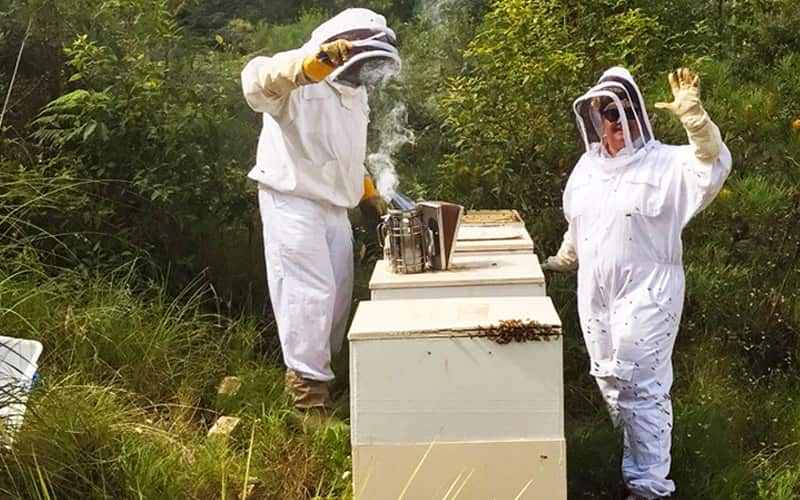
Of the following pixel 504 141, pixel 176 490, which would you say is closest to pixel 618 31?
pixel 504 141

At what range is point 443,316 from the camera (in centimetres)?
290

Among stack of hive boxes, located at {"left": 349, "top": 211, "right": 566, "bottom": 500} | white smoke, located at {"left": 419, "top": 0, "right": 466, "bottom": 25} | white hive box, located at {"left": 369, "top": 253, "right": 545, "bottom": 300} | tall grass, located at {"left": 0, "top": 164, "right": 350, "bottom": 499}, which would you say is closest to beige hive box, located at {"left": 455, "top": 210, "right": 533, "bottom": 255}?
white hive box, located at {"left": 369, "top": 253, "right": 545, "bottom": 300}

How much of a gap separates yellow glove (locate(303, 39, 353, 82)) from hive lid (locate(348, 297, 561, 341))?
95cm

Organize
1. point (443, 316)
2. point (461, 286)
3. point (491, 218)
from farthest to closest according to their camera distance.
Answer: point (491, 218) → point (461, 286) → point (443, 316)

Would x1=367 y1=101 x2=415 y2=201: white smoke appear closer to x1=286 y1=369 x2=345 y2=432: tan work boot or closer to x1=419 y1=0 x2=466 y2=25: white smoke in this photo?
x1=419 y1=0 x2=466 y2=25: white smoke

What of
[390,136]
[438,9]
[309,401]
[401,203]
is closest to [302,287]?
[309,401]

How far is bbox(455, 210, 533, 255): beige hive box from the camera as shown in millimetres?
3928

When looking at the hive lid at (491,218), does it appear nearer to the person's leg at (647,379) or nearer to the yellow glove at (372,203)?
the yellow glove at (372,203)

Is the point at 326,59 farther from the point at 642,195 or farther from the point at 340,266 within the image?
the point at 642,195

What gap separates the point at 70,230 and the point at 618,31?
3.12 meters

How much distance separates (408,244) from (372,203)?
3.73ft

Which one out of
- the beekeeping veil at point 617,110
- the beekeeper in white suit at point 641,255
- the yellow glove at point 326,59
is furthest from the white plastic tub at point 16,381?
the beekeeping veil at point 617,110

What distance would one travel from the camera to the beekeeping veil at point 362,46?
3623 mm

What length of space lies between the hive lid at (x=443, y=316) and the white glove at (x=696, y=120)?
774 millimetres
